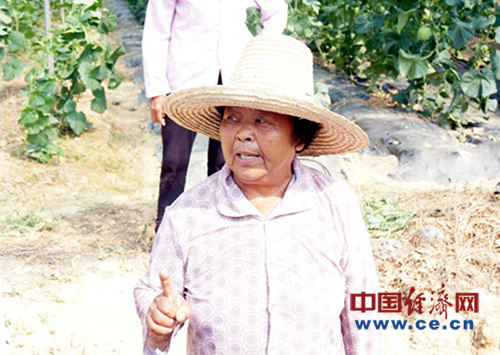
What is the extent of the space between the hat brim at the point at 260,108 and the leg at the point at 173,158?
3.10ft

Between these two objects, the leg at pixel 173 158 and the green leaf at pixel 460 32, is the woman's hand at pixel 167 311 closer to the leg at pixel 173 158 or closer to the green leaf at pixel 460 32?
the leg at pixel 173 158


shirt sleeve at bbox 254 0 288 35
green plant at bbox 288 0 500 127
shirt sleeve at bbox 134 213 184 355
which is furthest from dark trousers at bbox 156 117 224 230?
green plant at bbox 288 0 500 127

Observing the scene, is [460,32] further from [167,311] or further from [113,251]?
[167,311]

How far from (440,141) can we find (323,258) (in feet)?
11.2

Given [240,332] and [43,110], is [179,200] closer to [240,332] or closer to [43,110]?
[240,332]

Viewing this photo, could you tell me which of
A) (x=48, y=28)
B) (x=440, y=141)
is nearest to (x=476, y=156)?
(x=440, y=141)

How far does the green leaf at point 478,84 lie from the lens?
4.52 metres

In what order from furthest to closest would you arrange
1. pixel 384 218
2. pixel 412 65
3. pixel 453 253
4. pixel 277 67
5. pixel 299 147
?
pixel 412 65, pixel 384 218, pixel 453 253, pixel 299 147, pixel 277 67

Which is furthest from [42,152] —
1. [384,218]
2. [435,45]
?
[435,45]

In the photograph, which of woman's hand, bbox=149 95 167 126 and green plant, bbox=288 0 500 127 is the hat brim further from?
green plant, bbox=288 0 500 127

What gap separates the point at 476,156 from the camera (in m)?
4.25

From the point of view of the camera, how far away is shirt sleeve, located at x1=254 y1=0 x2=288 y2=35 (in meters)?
2.66

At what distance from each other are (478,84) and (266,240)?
3.74 meters

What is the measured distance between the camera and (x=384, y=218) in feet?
10.6
